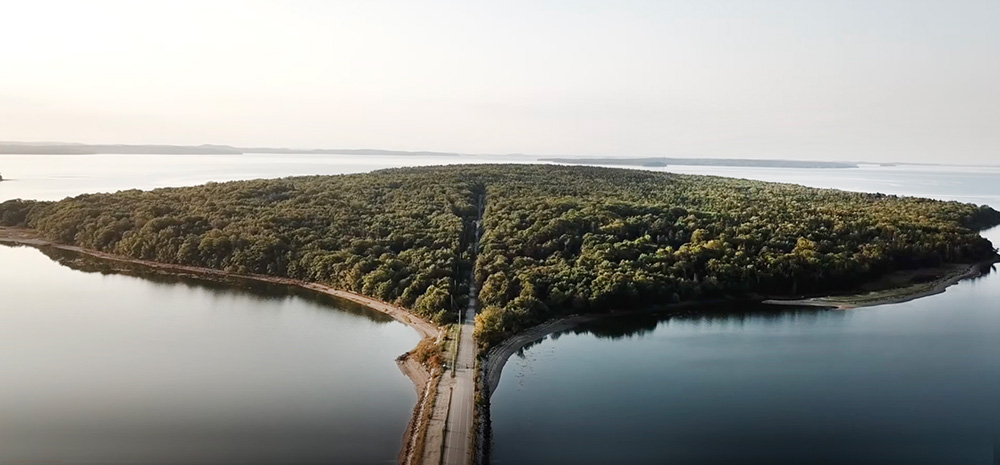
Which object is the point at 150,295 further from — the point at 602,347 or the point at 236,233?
the point at 602,347

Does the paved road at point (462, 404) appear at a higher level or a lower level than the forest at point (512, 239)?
lower

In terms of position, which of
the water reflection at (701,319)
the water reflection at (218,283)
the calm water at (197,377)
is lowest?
the calm water at (197,377)

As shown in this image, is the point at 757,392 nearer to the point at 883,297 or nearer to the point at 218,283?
the point at 883,297

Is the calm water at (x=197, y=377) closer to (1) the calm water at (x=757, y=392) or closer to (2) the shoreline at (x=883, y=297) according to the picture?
(1) the calm water at (x=757, y=392)

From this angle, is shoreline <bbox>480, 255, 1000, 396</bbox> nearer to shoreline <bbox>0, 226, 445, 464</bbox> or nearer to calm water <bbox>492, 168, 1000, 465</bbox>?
→ calm water <bbox>492, 168, 1000, 465</bbox>

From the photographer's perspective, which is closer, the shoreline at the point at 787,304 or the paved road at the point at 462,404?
the paved road at the point at 462,404

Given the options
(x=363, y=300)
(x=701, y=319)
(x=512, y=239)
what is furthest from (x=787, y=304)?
(x=363, y=300)

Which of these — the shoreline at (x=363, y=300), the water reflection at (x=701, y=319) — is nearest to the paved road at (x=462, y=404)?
the shoreline at (x=363, y=300)
